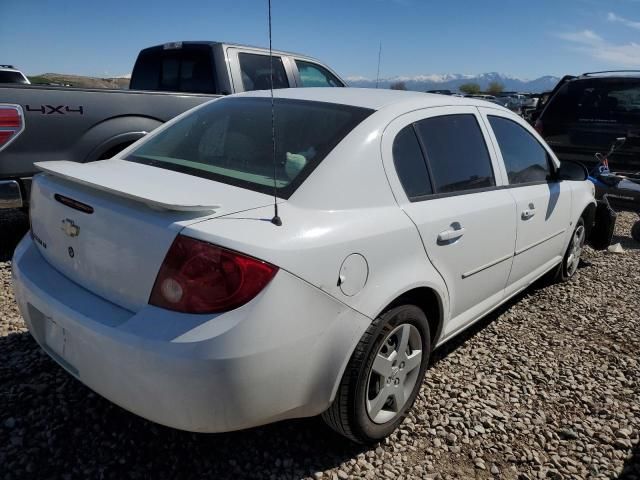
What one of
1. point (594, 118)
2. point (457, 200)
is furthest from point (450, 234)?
point (594, 118)

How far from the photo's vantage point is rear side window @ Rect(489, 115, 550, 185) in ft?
10.7

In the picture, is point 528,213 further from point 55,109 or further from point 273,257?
point 55,109

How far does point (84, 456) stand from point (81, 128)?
9.52ft

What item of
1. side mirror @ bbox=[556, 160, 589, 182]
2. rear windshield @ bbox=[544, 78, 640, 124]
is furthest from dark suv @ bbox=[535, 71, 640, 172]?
side mirror @ bbox=[556, 160, 589, 182]

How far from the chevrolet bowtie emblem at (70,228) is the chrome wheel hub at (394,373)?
134 centimetres

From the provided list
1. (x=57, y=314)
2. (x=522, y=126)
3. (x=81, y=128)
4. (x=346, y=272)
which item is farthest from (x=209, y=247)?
(x=81, y=128)

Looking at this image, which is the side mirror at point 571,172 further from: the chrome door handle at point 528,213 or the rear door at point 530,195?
the chrome door handle at point 528,213

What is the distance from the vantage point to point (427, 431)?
2525 mm

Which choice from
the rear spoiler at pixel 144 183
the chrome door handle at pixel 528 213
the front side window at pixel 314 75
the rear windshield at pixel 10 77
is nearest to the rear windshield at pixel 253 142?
the rear spoiler at pixel 144 183

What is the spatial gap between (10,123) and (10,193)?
0.53 meters

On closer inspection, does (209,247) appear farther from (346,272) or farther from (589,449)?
(589,449)

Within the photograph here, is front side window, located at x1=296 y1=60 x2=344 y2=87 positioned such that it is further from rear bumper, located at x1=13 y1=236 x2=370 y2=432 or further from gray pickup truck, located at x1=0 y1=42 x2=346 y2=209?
rear bumper, located at x1=13 y1=236 x2=370 y2=432

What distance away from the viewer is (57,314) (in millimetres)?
1983

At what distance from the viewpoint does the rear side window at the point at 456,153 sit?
2.60 m
